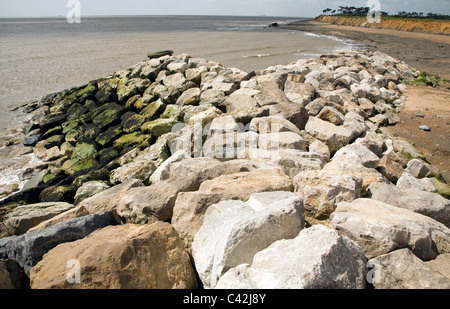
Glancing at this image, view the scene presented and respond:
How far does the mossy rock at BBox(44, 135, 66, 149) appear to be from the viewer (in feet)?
24.5

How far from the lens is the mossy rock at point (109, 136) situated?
6877 millimetres

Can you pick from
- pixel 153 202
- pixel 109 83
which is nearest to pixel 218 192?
pixel 153 202

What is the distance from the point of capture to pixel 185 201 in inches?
118

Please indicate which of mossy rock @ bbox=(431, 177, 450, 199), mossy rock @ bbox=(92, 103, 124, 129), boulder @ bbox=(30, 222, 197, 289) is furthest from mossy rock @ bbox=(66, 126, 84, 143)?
mossy rock @ bbox=(431, 177, 450, 199)

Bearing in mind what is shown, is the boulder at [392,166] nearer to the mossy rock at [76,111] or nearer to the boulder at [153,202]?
the boulder at [153,202]

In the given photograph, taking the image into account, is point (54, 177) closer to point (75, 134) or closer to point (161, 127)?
point (75, 134)

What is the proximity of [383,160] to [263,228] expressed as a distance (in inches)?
130

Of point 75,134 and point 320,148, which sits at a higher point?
point 320,148

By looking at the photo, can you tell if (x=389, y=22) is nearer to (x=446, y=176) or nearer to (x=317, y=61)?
(x=317, y=61)

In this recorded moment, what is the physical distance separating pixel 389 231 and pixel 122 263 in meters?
2.14

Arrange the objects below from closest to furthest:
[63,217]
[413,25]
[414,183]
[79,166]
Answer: [63,217]
[414,183]
[79,166]
[413,25]

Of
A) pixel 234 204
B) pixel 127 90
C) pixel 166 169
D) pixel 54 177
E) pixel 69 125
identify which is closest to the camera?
pixel 234 204

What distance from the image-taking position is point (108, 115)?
795 centimetres
